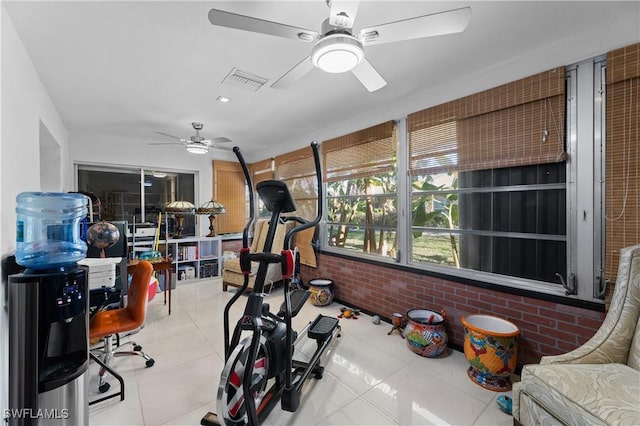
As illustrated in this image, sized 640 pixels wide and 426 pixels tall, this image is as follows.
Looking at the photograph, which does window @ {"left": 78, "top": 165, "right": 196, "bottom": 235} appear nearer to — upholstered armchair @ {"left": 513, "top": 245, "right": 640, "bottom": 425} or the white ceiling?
the white ceiling

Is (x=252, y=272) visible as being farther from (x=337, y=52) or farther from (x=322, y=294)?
(x=337, y=52)

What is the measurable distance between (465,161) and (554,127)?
63cm

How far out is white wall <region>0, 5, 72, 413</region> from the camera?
1417 millimetres

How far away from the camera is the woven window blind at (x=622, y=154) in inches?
64.9

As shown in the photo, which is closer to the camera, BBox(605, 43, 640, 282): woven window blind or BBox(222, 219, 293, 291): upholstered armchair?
BBox(605, 43, 640, 282): woven window blind

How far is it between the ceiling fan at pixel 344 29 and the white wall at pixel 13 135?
136cm

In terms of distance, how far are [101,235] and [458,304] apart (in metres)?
3.11

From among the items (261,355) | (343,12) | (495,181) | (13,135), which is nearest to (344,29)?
(343,12)

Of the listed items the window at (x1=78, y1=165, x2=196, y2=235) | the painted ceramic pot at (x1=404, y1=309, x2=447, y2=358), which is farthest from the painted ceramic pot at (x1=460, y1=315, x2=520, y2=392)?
the window at (x1=78, y1=165, x2=196, y2=235)

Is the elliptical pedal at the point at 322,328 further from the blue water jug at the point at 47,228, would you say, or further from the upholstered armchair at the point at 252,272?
the blue water jug at the point at 47,228

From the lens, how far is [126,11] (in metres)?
1.61

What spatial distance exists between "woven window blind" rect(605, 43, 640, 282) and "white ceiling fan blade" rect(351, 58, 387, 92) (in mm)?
1438

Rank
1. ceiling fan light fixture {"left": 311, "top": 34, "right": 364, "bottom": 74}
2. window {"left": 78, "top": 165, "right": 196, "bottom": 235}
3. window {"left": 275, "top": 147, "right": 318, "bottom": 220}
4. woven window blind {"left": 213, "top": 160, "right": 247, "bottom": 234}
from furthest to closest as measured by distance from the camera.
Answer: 1. woven window blind {"left": 213, "top": 160, "right": 247, "bottom": 234}
2. window {"left": 78, "top": 165, "right": 196, "bottom": 235}
3. window {"left": 275, "top": 147, "right": 318, "bottom": 220}
4. ceiling fan light fixture {"left": 311, "top": 34, "right": 364, "bottom": 74}

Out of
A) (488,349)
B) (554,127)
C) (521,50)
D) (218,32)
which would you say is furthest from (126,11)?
(488,349)
